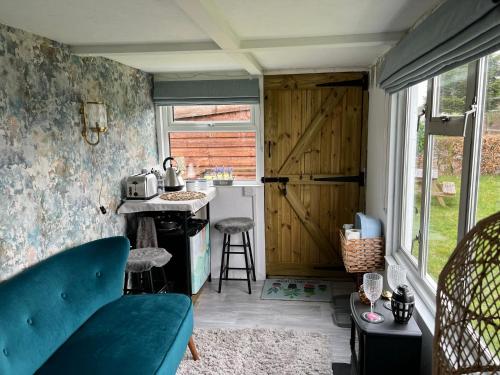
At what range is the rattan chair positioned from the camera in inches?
39.3

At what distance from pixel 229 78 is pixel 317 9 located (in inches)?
80.4

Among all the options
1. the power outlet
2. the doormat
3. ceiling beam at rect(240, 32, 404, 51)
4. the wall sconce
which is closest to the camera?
ceiling beam at rect(240, 32, 404, 51)

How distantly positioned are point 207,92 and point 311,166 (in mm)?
1262

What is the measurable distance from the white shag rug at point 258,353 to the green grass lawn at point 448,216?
3.32 feet

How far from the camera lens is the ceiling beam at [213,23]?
5.22 feet

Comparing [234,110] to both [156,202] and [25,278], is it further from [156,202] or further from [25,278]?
[25,278]

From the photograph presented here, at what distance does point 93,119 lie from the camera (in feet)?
8.99

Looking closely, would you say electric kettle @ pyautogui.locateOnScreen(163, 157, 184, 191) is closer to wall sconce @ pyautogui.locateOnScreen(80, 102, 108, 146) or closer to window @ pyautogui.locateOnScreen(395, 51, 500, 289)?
wall sconce @ pyautogui.locateOnScreen(80, 102, 108, 146)

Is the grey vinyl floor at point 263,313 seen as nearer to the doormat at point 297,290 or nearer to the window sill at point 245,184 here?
the doormat at point 297,290

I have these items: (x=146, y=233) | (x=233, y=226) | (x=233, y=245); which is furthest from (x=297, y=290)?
(x=146, y=233)

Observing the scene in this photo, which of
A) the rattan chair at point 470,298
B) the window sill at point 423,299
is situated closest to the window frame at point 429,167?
the window sill at point 423,299

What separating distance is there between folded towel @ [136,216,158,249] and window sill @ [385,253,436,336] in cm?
198

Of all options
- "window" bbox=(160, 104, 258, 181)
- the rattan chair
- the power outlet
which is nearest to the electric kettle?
"window" bbox=(160, 104, 258, 181)

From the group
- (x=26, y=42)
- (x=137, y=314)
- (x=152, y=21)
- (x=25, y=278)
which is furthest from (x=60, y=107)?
(x=137, y=314)
